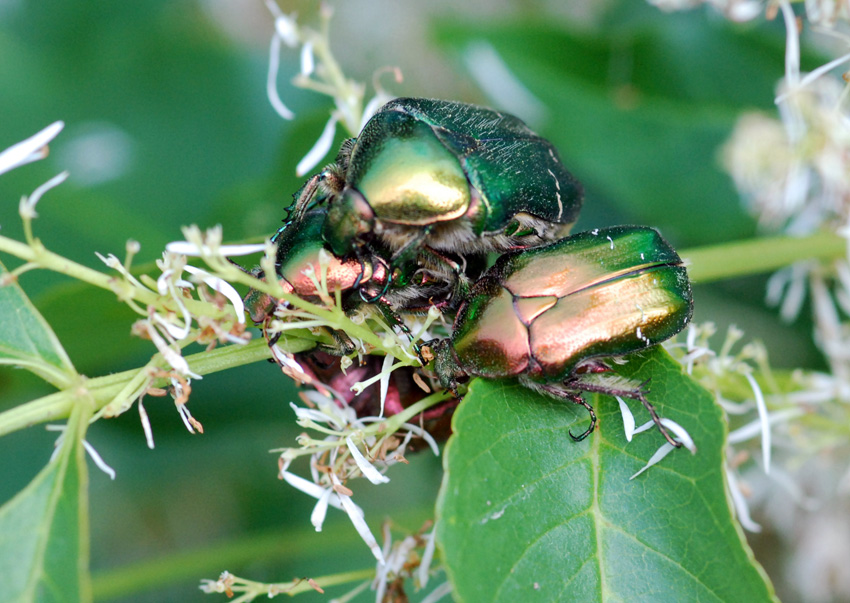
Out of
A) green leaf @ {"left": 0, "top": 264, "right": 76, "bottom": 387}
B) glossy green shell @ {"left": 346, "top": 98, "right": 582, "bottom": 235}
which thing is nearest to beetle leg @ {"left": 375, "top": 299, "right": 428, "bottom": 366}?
glossy green shell @ {"left": 346, "top": 98, "right": 582, "bottom": 235}

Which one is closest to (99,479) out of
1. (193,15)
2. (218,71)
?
(218,71)

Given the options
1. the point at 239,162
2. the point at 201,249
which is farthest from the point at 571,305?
the point at 239,162

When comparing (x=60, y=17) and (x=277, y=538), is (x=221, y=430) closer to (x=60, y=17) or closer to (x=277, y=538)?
(x=277, y=538)

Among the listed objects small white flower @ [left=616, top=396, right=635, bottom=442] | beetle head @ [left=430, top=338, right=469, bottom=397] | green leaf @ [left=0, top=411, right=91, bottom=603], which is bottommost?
small white flower @ [left=616, top=396, right=635, bottom=442]

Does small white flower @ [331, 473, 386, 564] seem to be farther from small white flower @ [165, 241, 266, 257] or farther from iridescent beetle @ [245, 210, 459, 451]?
small white flower @ [165, 241, 266, 257]

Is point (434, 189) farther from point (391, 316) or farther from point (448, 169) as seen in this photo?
point (391, 316)
